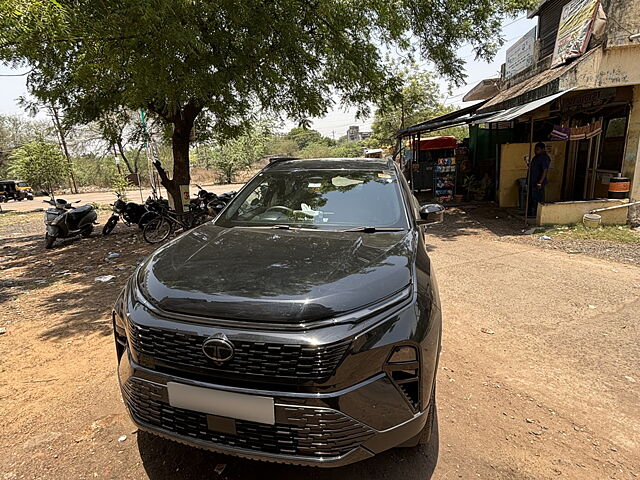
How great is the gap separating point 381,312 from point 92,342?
3181mm

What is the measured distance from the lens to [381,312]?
5.85 feet

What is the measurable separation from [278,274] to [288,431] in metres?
0.74

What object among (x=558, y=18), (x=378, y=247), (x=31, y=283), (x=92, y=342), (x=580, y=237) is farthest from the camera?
(x=558, y=18)

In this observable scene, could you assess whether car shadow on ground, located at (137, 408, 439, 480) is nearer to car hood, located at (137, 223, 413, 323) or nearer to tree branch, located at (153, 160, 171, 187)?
car hood, located at (137, 223, 413, 323)

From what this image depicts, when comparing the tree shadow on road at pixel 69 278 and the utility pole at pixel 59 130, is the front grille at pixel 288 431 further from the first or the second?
the utility pole at pixel 59 130

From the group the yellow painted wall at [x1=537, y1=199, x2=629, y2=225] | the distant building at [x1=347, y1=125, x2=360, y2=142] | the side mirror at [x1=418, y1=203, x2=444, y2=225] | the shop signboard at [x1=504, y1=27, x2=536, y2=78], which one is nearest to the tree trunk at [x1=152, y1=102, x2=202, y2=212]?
the side mirror at [x1=418, y1=203, x2=444, y2=225]

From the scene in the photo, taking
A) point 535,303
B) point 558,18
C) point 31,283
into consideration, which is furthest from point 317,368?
point 558,18

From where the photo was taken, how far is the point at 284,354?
5.39ft

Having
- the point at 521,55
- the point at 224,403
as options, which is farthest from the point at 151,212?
the point at 521,55

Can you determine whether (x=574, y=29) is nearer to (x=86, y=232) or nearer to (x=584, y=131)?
(x=584, y=131)

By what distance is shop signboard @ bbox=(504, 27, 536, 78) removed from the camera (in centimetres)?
1064

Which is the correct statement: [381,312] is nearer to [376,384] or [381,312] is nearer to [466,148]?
[376,384]

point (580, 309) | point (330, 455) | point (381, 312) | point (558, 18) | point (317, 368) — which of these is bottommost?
point (580, 309)

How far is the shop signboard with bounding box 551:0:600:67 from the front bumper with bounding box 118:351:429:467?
8.74 metres
